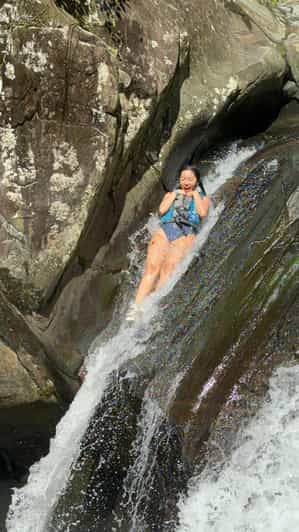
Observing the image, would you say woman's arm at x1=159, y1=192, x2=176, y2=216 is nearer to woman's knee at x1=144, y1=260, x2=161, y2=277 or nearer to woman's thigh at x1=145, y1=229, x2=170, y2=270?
woman's thigh at x1=145, y1=229, x2=170, y2=270

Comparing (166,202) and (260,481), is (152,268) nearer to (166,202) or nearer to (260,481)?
→ (166,202)

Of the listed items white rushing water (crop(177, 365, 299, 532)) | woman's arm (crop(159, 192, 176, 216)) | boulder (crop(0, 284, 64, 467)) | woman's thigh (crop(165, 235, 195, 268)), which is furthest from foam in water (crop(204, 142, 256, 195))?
white rushing water (crop(177, 365, 299, 532))

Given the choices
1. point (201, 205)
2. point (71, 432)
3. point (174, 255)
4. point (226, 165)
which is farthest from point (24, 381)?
point (226, 165)

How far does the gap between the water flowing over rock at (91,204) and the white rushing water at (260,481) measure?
0.20 meters

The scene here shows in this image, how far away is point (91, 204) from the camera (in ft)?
17.1

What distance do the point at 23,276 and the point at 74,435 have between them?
3.88ft

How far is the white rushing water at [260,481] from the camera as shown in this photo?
373 cm

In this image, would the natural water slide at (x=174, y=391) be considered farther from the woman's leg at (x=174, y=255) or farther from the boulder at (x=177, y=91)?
the boulder at (x=177, y=91)

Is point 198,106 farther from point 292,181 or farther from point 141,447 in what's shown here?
point 141,447

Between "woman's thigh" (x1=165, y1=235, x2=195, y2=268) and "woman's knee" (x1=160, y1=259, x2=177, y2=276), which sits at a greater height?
"woman's thigh" (x1=165, y1=235, x2=195, y2=268)

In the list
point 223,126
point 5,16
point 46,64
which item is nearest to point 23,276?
point 46,64

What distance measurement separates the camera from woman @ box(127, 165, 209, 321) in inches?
218

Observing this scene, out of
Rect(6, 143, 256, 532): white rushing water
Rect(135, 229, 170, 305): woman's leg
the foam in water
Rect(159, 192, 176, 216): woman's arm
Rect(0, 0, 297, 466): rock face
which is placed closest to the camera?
Rect(6, 143, 256, 532): white rushing water

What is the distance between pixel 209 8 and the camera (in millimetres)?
6578
